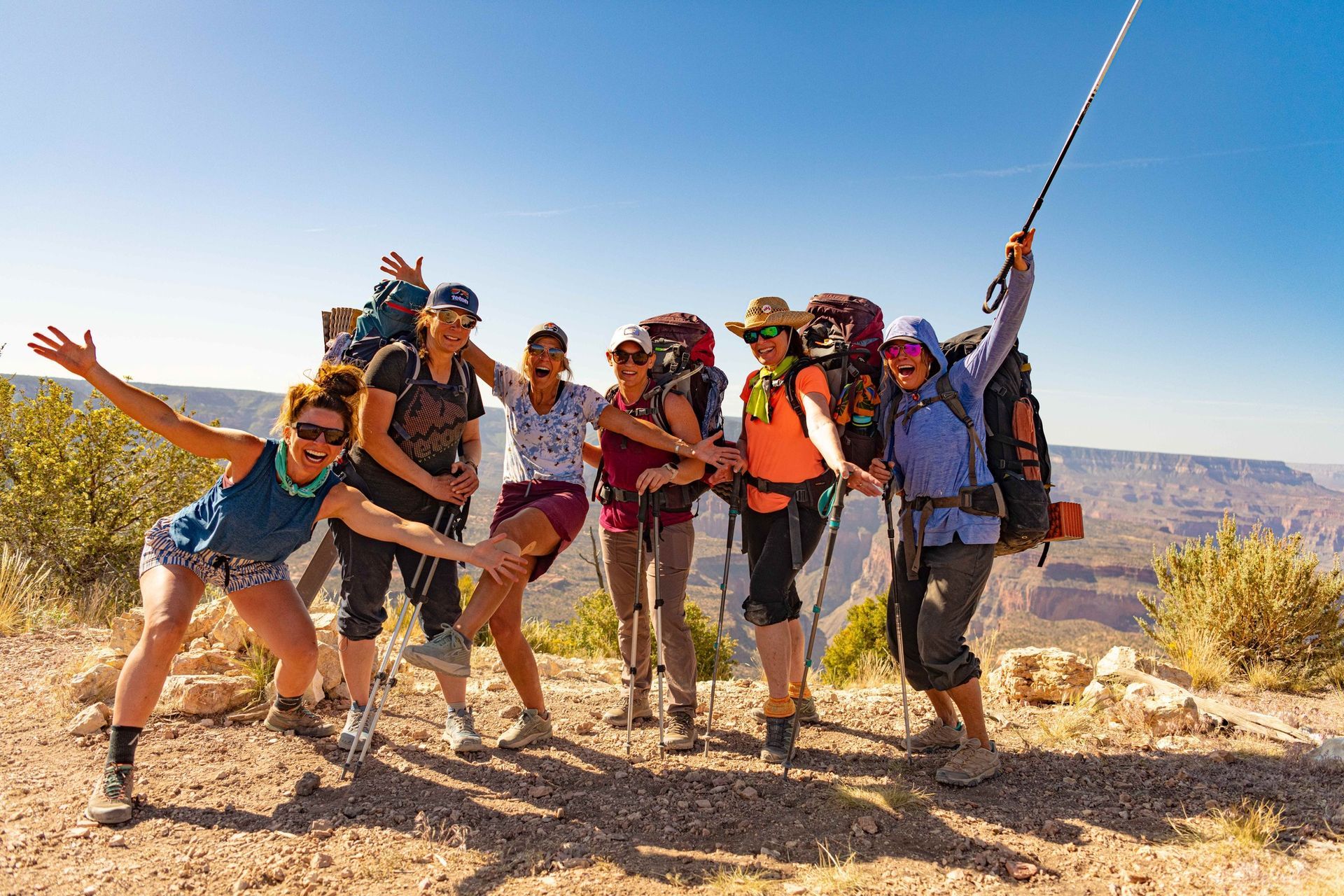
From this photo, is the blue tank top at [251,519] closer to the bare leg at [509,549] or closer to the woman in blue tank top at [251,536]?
the woman in blue tank top at [251,536]

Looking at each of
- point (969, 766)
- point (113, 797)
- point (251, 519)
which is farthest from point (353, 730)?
point (969, 766)

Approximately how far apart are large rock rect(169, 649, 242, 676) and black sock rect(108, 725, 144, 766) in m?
1.84

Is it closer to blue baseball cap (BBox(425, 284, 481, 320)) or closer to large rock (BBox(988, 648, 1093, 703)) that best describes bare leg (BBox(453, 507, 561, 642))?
blue baseball cap (BBox(425, 284, 481, 320))

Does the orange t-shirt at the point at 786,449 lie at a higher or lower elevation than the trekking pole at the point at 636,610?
higher

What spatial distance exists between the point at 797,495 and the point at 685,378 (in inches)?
45.5

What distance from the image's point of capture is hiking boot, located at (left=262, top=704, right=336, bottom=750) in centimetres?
493

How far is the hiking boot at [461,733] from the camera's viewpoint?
15.8 ft

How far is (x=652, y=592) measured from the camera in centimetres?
530

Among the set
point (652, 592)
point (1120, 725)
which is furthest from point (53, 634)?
point (1120, 725)

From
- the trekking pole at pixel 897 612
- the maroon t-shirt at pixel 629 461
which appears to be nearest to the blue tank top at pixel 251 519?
the maroon t-shirt at pixel 629 461

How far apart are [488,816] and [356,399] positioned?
2473mm

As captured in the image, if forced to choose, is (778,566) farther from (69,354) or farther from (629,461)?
(69,354)

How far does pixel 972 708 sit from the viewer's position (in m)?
4.67

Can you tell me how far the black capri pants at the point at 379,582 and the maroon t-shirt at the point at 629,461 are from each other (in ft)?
4.10
